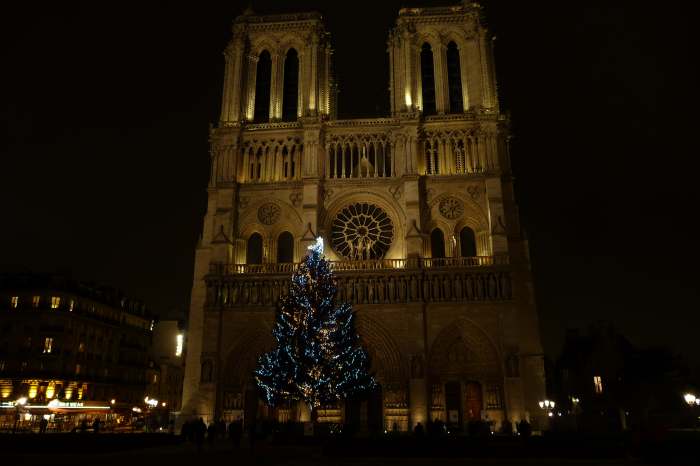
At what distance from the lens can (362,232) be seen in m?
35.8

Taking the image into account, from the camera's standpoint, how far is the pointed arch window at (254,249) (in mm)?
36781

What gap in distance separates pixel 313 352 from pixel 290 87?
815 inches

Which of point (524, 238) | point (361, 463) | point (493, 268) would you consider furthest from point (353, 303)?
point (361, 463)

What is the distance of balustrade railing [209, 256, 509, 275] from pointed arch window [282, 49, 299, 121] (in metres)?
10.9

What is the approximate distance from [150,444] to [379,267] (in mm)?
15310

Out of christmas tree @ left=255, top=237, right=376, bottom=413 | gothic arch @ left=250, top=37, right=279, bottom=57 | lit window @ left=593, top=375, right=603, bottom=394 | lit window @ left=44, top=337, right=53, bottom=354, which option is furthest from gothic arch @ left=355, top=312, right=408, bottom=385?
lit window @ left=44, top=337, right=53, bottom=354

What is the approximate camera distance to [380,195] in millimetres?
35750

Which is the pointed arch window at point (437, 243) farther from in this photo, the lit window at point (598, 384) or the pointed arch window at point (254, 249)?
the lit window at point (598, 384)

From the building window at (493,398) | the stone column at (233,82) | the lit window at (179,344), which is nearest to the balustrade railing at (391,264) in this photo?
the building window at (493,398)

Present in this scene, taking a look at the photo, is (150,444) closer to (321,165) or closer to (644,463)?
(644,463)

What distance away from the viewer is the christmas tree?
2650 cm

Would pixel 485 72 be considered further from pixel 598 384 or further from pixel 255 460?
pixel 255 460

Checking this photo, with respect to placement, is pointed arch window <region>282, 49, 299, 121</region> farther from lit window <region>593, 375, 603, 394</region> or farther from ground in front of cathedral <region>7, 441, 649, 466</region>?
lit window <region>593, 375, 603, 394</region>

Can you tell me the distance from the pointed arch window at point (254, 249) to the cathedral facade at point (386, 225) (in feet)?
0.30
